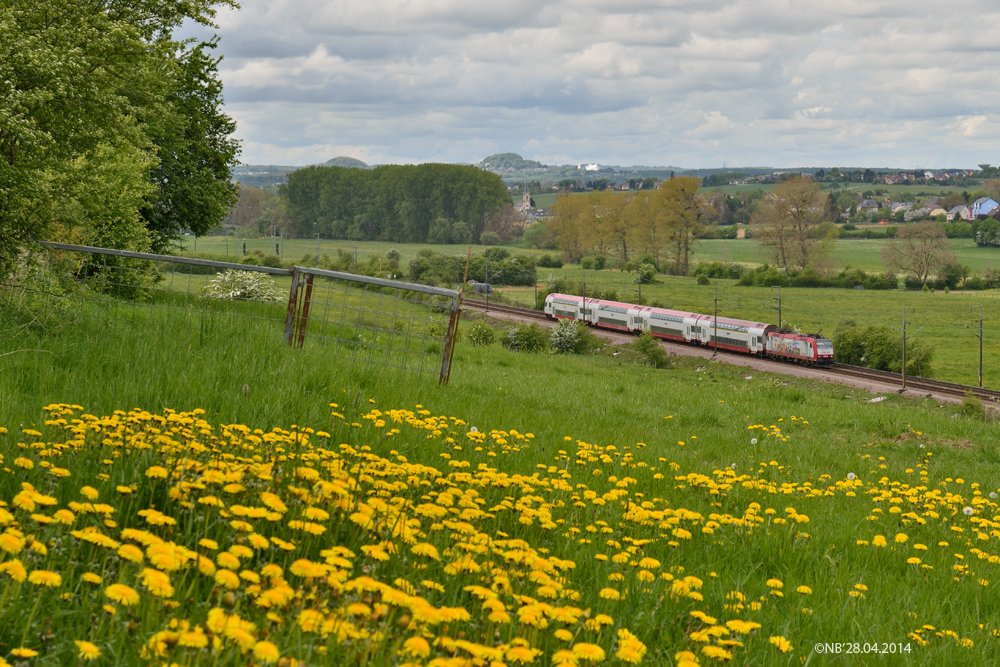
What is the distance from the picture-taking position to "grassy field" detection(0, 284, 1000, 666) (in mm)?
2385

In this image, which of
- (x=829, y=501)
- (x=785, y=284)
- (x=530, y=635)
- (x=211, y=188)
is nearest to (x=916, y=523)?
(x=829, y=501)

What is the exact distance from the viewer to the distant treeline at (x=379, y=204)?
479ft

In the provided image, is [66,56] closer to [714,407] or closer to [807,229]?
[714,407]

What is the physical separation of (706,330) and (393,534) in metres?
59.9

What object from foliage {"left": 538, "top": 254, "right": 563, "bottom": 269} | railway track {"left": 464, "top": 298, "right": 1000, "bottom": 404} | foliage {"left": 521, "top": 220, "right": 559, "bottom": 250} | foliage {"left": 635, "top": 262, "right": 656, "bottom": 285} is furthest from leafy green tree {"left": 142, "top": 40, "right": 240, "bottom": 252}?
foliage {"left": 521, "top": 220, "right": 559, "bottom": 250}

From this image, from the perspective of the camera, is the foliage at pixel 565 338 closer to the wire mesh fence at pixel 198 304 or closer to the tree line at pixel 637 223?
the wire mesh fence at pixel 198 304

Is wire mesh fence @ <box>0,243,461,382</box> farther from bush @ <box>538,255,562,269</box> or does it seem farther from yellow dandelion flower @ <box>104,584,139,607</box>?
bush @ <box>538,255,562,269</box>

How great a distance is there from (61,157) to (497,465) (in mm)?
7598

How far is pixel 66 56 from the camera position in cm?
988

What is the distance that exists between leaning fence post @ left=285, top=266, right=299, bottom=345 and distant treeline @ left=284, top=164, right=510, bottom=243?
137431mm

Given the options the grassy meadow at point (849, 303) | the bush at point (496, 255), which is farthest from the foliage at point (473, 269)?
the grassy meadow at point (849, 303)

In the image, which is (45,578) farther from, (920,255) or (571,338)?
(920,255)

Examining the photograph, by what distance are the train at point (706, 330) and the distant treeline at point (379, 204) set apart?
3134 inches

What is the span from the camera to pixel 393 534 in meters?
3.37
